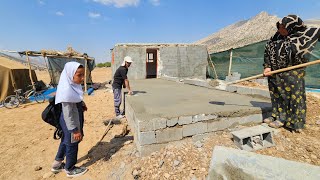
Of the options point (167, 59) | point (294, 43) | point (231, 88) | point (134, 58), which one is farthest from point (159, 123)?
point (167, 59)

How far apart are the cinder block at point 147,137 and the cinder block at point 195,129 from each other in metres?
0.50

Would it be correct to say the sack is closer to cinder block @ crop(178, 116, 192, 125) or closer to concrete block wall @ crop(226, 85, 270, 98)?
cinder block @ crop(178, 116, 192, 125)

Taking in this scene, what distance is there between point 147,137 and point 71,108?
1170 mm

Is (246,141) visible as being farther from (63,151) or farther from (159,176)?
(63,151)

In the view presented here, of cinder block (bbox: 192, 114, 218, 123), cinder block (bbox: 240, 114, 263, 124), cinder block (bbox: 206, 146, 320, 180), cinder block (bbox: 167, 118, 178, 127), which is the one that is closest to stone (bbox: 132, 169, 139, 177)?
cinder block (bbox: 167, 118, 178, 127)

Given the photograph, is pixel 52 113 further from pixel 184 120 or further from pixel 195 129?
pixel 195 129

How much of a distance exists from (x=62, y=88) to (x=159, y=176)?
1.79 metres

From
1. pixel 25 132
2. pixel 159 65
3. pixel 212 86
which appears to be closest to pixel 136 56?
pixel 159 65

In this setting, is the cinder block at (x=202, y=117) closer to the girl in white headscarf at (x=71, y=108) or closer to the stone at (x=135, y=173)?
the stone at (x=135, y=173)

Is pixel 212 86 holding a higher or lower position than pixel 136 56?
lower

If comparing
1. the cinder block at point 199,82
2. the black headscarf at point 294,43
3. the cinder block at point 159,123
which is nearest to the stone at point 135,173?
the cinder block at point 159,123

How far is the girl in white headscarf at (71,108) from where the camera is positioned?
8.93 feet

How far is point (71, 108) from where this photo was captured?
2793mm

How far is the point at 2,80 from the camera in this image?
9602 mm
